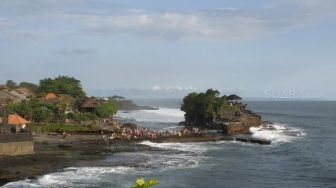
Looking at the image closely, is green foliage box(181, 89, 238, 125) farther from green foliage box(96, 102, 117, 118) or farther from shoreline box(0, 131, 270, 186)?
shoreline box(0, 131, 270, 186)

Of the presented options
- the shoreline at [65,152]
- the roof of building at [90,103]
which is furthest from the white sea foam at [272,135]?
the roof of building at [90,103]

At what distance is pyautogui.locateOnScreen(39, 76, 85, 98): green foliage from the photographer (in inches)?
4774

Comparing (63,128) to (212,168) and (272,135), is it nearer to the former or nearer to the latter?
(212,168)

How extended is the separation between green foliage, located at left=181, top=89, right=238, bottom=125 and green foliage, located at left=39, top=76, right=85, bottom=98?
29038mm

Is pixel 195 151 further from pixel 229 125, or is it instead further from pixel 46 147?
pixel 229 125

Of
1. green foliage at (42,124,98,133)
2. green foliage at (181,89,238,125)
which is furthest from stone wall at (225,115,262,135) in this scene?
green foliage at (42,124,98,133)

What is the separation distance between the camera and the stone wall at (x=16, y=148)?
49.2m

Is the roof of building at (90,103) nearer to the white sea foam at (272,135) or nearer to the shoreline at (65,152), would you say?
the shoreline at (65,152)

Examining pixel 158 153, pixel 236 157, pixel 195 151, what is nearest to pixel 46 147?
pixel 158 153

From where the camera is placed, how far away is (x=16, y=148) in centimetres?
5025

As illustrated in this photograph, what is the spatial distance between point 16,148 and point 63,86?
72.1m

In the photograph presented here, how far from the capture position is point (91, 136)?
241ft

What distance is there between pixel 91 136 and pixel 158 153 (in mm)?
17094

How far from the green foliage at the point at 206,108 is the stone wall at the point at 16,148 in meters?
52.8
